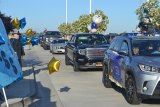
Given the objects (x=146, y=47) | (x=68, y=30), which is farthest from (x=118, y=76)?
(x=68, y=30)

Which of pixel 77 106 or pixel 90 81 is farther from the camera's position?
pixel 90 81

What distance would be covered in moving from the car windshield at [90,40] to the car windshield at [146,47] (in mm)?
8417

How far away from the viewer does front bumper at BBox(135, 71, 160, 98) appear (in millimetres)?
9359

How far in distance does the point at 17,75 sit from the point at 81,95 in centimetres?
505

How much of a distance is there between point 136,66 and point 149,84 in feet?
1.90

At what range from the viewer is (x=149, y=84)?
9398 mm

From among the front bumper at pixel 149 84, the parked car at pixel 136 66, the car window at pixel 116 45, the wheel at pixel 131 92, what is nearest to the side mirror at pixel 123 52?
the parked car at pixel 136 66

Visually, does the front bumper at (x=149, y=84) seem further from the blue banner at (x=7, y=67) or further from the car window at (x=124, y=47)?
→ the blue banner at (x=7, y=67)

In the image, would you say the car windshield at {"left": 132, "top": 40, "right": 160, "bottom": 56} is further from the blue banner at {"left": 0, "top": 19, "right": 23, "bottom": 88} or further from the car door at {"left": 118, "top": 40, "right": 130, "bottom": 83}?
the blue banner at {"left": 0, "top": 19, "right": 23, "bottom": 88}

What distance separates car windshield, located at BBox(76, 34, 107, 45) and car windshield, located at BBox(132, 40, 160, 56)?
8.42m

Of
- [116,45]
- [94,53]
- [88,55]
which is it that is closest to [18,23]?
[88,55]

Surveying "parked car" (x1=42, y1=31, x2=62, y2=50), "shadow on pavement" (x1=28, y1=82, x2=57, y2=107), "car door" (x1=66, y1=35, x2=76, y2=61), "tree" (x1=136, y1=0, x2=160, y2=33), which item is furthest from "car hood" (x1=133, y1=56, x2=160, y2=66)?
"parked car" (x1=42, y1=31, x2=62, y2=50)

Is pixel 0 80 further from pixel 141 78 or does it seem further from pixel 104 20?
pixel 104 20

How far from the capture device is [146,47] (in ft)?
35.9
